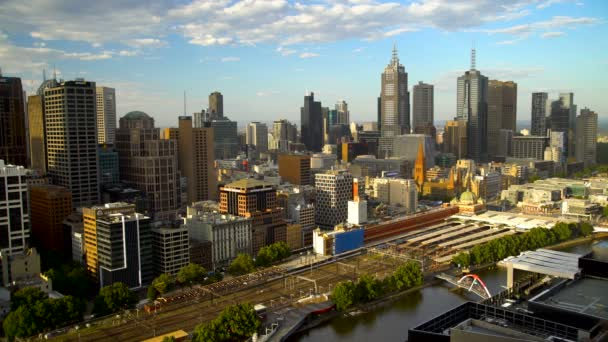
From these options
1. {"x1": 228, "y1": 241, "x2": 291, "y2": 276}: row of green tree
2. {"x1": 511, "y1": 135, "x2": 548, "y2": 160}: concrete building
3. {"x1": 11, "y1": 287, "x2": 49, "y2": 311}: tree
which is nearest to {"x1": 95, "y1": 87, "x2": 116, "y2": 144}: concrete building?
{"x1": 228, "y1": 241, "x2": 291, "y2": 276}: row of green tree

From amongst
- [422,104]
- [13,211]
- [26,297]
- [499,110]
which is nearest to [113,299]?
[26,297]

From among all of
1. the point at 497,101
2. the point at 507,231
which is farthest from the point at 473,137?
the point at 507,231

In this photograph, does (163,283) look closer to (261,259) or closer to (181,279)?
(181,279)

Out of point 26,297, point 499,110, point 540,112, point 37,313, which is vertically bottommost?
point 37,313

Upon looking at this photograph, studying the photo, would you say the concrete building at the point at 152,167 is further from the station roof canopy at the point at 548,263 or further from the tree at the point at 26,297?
the station roof canopy at the point at 548,263

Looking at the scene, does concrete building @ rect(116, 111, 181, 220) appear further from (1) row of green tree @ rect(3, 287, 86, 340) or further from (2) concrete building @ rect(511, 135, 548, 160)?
(2) concrete building @ rect(511, 135, 548, 160)

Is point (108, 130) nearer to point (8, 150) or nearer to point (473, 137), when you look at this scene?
point (8, 150)

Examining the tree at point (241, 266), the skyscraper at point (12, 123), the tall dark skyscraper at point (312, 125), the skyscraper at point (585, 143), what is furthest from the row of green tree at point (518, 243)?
the tall dark skyscraper at point (312, 125)
